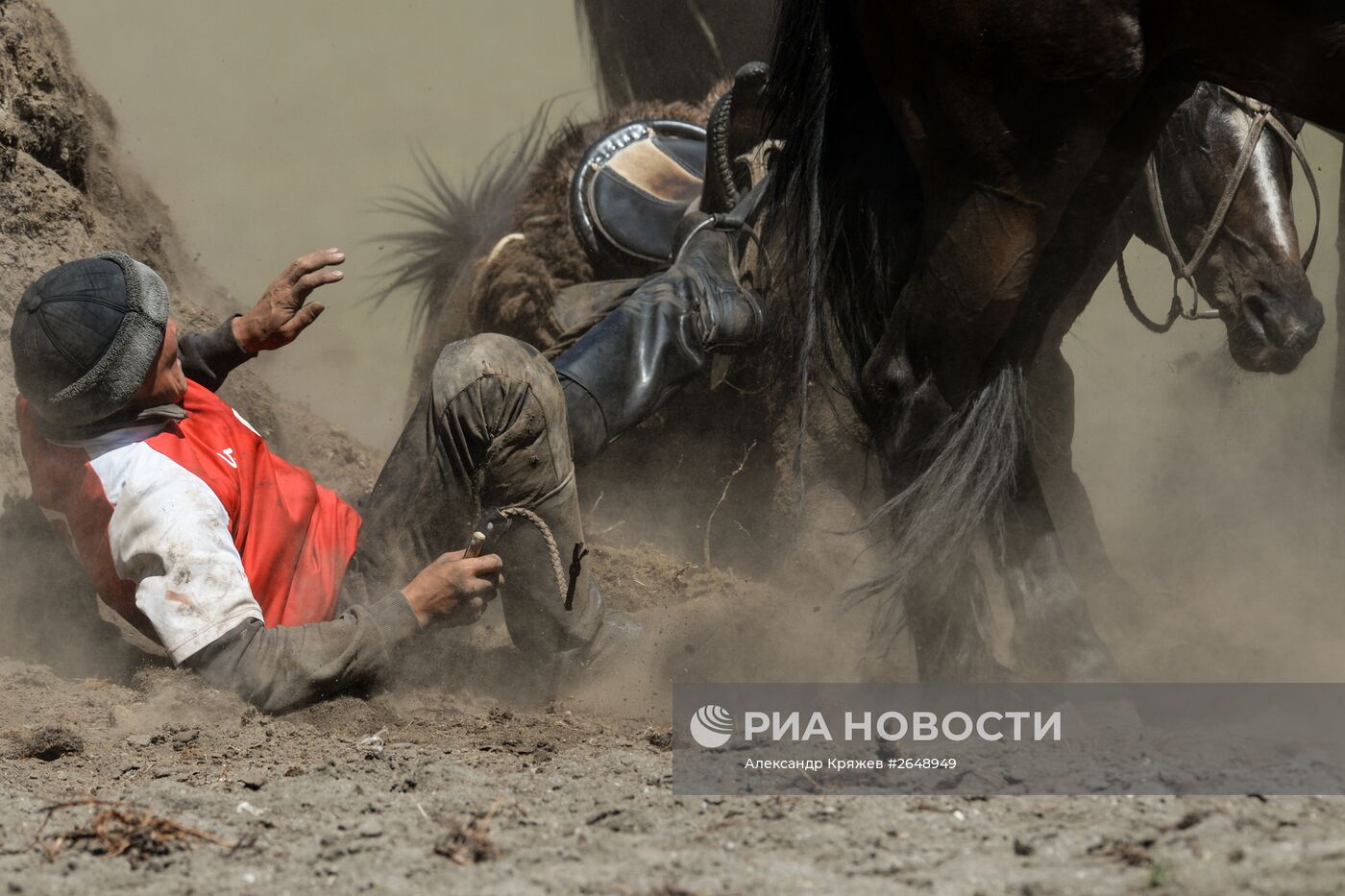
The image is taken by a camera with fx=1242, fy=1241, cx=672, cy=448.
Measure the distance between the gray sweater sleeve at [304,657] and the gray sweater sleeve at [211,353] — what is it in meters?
0.92

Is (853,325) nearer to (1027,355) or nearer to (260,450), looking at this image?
(1027,355)

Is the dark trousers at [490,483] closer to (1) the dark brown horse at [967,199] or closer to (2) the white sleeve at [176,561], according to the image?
(2) the white sleeve at [176,561]

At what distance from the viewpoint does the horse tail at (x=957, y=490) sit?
2498mm

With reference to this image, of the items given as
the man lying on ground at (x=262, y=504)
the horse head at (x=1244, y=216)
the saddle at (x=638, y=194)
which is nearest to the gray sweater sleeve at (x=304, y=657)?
the man lying on ground at (x=262, y=504)

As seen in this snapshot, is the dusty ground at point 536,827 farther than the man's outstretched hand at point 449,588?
No

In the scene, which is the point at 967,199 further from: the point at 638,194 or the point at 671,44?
the point at 671,44

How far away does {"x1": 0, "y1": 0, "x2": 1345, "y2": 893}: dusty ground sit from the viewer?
1.54m

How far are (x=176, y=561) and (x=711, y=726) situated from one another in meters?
1.00

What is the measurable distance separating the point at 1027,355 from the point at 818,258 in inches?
19.3

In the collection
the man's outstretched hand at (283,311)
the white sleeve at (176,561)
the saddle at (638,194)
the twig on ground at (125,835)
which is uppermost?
the saddle at (638,194)

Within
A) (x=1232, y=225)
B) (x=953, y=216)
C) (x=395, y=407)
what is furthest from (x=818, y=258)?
(x=395, y=407)

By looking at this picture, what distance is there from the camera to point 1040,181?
2211mm

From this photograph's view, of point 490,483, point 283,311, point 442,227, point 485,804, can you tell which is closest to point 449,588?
point 490,483

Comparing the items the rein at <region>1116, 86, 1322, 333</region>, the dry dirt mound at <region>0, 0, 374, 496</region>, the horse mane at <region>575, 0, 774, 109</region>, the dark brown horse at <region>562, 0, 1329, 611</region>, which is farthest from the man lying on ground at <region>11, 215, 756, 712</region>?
the horse mane at <region>575, 0, 774, 109</region>
